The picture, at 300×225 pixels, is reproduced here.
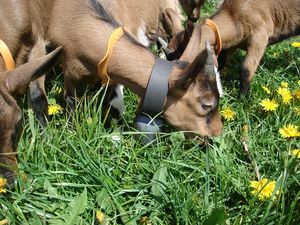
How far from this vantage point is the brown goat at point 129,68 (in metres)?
3.82

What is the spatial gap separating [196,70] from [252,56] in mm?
2007

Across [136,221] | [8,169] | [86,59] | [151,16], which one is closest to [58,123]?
[86,59]

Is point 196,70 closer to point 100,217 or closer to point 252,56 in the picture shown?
point 100,217

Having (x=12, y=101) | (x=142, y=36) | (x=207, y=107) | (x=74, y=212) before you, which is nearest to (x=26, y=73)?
(x=12, y=101)

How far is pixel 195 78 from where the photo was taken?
3.81 meters

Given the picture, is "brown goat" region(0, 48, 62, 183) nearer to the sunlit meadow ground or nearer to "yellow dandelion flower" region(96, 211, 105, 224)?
the sunlit meadow ground

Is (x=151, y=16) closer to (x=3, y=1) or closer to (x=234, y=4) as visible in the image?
(x=234, y=4)

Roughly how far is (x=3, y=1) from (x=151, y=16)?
1727 millimetres

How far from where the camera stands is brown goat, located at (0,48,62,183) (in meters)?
3.25

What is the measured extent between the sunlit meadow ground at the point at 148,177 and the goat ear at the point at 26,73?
1.24 feet

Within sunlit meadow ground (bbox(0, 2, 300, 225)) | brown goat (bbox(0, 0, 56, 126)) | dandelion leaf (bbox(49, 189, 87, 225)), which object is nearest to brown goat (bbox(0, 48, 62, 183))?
sunlit meadow ground (bbox(0, 2, 300, 225))

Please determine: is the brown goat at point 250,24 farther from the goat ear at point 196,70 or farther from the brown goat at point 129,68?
the goat ear at point 196,70

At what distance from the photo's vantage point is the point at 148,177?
3.39 m

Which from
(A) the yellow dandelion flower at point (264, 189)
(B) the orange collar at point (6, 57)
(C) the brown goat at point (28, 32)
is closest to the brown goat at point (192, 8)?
(C) the brown goat at point (28, 32)
